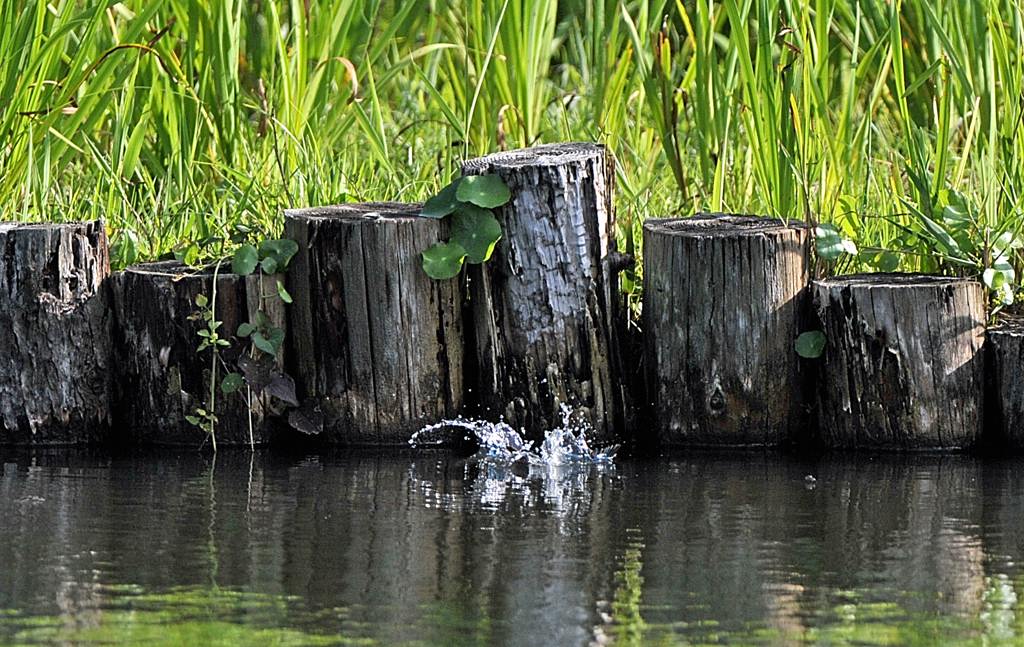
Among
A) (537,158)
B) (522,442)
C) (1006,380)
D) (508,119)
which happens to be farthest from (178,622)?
(508,119)

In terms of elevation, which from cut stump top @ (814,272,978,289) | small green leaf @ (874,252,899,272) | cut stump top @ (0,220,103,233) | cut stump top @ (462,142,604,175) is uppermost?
cut stump top @ (462,142,604,175)

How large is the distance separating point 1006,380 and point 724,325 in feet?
2.34

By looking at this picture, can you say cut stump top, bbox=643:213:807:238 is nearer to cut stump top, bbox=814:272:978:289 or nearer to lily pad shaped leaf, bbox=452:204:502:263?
cut stump top, bbox=814:272:978:289

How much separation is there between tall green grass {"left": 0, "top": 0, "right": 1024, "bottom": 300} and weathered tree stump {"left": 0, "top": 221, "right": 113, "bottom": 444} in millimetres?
329

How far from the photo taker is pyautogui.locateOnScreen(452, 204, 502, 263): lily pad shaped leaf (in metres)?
4.09

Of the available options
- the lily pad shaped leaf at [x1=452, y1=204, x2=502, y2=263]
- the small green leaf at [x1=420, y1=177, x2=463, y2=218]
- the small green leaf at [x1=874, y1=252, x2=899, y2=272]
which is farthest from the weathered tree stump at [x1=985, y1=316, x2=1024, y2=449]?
the small green leaf at [x1=420, y1=177, x2=463, y2=218]

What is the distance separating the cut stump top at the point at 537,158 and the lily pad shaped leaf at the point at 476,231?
0.34 ft

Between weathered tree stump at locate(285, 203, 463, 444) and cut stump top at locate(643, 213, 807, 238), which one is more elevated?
cut stump top at locate(643, 213, 807, 238)

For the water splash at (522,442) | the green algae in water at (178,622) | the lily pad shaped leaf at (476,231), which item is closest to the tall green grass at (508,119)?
the lily pad shaped leaf at (476,231)

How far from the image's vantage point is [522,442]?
4207 millimetres

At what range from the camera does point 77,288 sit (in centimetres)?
420

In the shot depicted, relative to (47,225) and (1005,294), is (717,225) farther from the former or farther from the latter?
(47,225)

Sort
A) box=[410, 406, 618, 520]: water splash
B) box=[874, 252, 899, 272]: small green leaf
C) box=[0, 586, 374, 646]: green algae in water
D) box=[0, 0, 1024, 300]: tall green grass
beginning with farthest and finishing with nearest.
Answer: box=[0, 0, 1024, 300]: tall green grass < box=[874, 252, 899, 272]: small green leaf < box=[410, 406, 618, 520]: water splash < box=[0, 586, 374, 646]: green algae in water

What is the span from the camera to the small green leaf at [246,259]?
412cm
